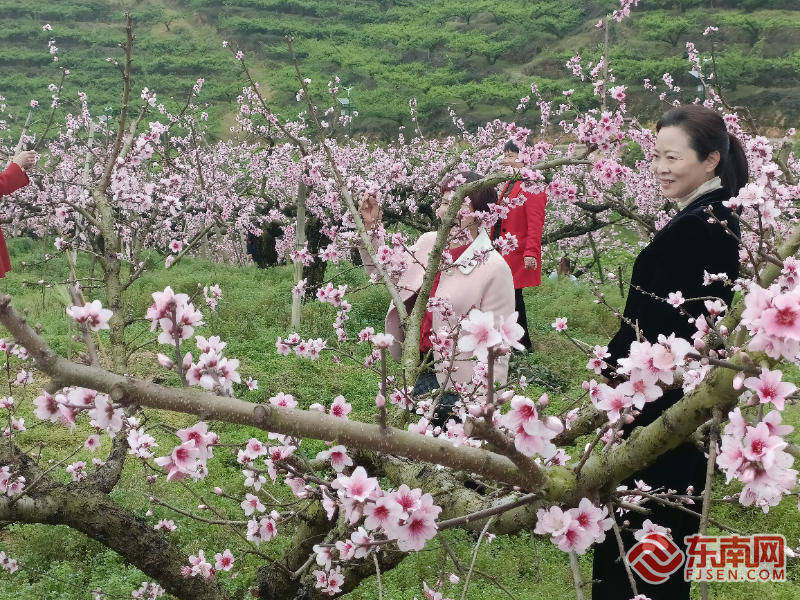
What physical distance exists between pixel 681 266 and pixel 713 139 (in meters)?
0.48

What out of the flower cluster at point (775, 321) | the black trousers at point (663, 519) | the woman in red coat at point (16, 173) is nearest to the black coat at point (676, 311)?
the black trousers at point (663, 519)

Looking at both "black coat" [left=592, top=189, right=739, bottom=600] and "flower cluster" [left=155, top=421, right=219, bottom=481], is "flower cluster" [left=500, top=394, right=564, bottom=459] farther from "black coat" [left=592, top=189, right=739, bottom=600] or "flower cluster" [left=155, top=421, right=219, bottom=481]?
"black coat" [left=592, top=189, right=739, bottom=600]

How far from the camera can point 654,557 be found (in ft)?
5.90

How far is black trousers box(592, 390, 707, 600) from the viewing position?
7.22 ft

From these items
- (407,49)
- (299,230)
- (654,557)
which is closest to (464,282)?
(654,557)

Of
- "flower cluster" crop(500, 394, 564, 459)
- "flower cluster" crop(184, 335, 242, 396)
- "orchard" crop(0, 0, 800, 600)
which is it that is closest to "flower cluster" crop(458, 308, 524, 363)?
"orchard" crop(0, 0, 800, 600)

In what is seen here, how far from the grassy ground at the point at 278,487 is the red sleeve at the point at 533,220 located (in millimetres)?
1038

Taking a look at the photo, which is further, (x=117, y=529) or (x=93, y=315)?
(x=117, y=529)

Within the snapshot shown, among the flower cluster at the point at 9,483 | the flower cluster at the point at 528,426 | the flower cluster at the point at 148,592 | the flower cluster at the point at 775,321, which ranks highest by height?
the flower cluster at the point at 775,321

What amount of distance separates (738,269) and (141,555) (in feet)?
8.77

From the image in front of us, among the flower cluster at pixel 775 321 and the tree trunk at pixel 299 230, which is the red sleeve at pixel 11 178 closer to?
the tree trunk at pixel 299 230

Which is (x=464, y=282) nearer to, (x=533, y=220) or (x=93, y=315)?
(x=93, y=315)

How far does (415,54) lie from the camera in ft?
152

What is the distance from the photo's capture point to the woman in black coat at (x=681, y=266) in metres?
2.22
